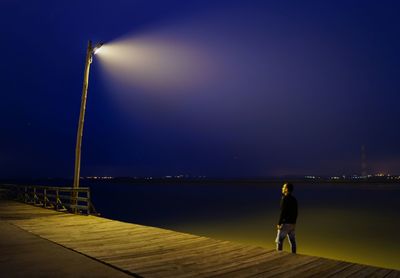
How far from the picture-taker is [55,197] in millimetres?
17453

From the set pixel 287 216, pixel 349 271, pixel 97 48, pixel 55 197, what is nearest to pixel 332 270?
pixel 349 271

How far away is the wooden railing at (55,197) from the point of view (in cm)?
1434

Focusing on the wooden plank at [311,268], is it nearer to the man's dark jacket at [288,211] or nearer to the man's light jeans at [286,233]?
the man's light jeans at [286,233]

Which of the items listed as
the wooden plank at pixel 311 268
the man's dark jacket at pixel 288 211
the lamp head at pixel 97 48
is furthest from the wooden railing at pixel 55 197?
the wooden plank at pixel 311 268

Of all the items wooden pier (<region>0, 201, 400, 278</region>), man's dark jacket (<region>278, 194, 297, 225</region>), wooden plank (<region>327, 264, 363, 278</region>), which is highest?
man's dark jacket (<region>278, 194, 297, 225</region>)

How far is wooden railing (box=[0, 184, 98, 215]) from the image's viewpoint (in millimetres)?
14336

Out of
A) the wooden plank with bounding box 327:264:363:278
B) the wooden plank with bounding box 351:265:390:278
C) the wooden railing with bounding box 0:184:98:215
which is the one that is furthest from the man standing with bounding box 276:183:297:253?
Answer: the wooden railing with bounding box 0:184:98:215

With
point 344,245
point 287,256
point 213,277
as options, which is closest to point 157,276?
point 213,277

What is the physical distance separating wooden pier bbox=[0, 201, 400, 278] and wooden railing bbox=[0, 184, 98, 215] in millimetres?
4086

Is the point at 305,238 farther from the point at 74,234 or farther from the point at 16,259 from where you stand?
the point at 16,259

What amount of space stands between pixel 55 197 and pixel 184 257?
12.8 metres

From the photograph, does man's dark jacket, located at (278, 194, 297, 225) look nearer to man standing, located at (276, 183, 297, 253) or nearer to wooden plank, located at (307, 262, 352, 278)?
man standing, located at (276, 183, 297, 253)

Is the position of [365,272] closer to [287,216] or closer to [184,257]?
[287,216]

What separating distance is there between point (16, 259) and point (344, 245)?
66.0 ft
